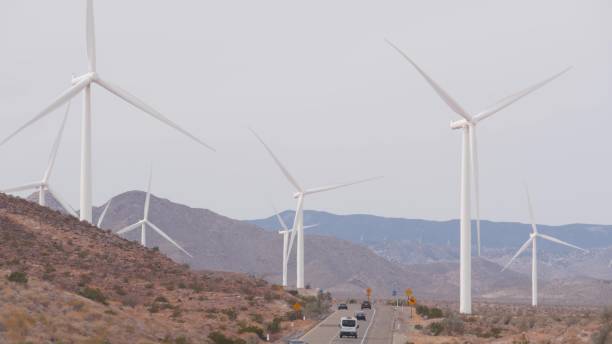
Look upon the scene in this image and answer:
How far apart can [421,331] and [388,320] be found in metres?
13.1

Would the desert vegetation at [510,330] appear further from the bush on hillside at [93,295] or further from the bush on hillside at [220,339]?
the bush on hillside at [93,295]

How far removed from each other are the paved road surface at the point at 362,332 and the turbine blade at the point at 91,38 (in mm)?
25772

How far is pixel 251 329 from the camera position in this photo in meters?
53.0

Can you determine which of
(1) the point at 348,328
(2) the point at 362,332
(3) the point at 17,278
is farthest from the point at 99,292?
(2) the point at 362,332

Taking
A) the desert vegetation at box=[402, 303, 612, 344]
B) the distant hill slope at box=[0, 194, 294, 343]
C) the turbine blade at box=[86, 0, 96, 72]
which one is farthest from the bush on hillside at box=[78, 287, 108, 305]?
the turbine blade at box=[86, 0, 96, 72]

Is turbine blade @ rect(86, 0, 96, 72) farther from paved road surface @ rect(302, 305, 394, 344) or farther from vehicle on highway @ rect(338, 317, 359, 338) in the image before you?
vehicle on highway @ rect(338, 317, 359, 338)

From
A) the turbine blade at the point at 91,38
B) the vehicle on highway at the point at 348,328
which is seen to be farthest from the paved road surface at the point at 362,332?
the turbine blade at the point at 91,38

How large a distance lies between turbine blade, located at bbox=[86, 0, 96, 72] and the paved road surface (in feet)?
84.6

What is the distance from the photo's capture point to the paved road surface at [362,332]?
178ft

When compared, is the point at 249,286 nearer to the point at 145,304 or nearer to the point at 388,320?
the point at 388,320

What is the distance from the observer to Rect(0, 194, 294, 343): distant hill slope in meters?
39.0

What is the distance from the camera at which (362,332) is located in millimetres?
61719

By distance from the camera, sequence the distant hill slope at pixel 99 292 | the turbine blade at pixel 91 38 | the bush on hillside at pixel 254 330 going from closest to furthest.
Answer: the distant hill slope at pixel 99 292 → the bush on hillside at pixel 254 330 → the turbine blade at pixel 91 38

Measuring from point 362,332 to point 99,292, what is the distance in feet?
63.0
